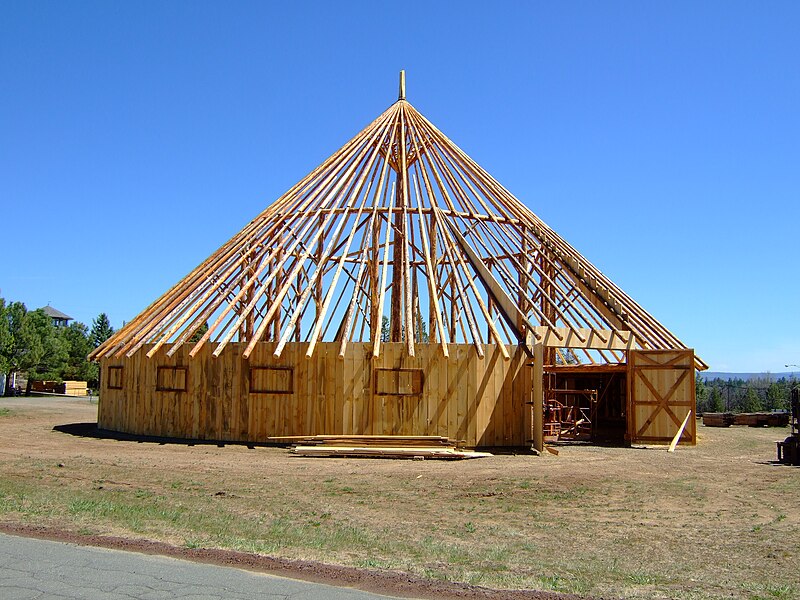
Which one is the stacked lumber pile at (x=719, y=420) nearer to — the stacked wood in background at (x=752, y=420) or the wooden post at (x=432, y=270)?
the stacked wood in background at (x=752, y=420)

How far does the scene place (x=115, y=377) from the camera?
19.3 metres

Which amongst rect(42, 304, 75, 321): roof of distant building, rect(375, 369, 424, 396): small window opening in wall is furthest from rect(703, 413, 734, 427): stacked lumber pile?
rect(42, 304, 75, 321): roof of distant building

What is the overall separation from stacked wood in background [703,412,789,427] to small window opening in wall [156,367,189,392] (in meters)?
18.6

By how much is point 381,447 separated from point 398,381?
1.51 m

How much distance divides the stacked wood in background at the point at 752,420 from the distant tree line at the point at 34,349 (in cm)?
3394

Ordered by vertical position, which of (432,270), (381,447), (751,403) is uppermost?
(432,270)

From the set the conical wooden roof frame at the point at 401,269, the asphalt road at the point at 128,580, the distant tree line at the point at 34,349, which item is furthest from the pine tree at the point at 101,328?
the asphalt road at the point at 128,580

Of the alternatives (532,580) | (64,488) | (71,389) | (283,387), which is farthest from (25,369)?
(532,580)

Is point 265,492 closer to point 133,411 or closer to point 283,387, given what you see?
point 283,387

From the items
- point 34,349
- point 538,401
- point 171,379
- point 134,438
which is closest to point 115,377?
point 134,438

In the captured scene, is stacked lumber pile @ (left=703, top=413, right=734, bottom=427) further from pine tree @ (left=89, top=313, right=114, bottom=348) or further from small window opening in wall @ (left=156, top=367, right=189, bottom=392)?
pine tree @ (left=89, top=313, right=114, bottom=348)

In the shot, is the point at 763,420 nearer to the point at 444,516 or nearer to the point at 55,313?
the point at 444,516

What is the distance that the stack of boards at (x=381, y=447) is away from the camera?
49.2 ft

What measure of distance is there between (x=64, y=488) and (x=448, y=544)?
19.4 ft
